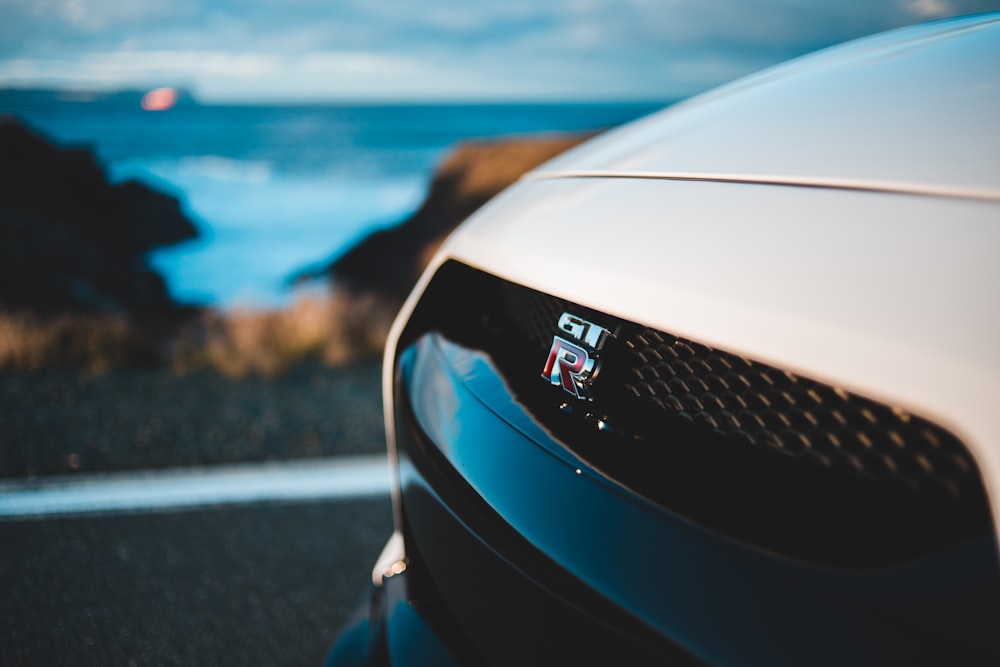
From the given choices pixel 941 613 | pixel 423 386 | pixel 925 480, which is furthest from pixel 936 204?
pixel 423 386

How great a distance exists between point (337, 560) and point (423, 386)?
1.39 metres

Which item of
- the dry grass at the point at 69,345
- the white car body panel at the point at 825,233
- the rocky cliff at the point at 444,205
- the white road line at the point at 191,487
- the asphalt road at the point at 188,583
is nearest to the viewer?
the white car body panel at the point at 825,233

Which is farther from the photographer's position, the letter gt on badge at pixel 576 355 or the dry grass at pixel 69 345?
the dry grass at pixel 69 345

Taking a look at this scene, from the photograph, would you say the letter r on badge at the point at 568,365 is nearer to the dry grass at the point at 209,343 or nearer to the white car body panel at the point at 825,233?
the white car body panel at the point at 825,233

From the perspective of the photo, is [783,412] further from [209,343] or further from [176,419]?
[209,343]

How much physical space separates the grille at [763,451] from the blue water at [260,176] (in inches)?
89.3

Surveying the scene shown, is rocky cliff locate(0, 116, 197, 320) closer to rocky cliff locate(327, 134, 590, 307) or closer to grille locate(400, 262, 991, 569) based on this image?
rocky cliff locate(327, 134, 590, 307)

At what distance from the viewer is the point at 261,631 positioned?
6.14 ft

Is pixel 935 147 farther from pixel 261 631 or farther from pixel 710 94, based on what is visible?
pixel 261 631

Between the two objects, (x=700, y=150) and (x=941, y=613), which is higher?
(x=700, y=150)

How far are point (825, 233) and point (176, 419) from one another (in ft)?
11.7

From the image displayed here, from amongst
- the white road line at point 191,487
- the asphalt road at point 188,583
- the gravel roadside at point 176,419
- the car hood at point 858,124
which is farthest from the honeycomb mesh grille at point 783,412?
the gravel roadside at point 176,419

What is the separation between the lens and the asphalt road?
5.86 ft

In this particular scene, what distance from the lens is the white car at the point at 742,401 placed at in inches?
20.5
